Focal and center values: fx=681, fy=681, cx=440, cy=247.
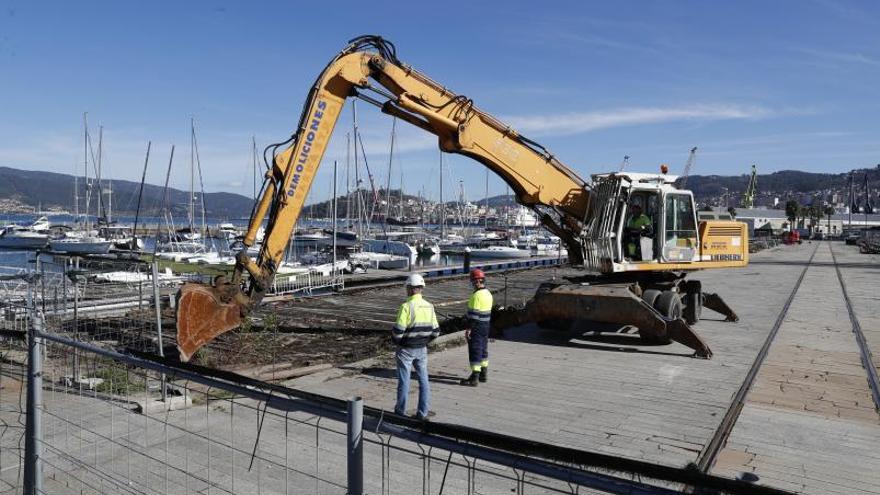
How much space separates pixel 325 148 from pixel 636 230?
6366 millimetres

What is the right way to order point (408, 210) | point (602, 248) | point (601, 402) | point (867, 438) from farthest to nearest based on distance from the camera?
point (408, 210), point (602, 248), point (601, 402), point (867, 438)

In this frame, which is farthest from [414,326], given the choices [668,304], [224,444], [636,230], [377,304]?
[377,304]

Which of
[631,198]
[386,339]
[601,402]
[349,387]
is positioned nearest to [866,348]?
[631,198]

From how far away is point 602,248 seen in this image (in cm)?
1303

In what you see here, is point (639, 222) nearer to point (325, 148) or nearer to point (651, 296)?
point (651, 296)

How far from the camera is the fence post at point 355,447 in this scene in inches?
122

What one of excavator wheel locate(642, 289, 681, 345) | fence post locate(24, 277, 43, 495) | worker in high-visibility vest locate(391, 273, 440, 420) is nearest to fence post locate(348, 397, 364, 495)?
fence post locate(24, 277, 43, 495)

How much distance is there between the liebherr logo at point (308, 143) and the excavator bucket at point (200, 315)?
201cm

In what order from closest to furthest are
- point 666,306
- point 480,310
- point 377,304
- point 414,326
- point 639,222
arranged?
1. point 414,326
2. point 480,310
3. point 666,306
4. point 639,222
5. point 377,304

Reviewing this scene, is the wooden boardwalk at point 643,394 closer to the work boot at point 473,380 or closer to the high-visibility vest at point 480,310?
the work boot at point 473,380

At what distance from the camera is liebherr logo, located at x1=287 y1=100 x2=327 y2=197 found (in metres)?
10.9

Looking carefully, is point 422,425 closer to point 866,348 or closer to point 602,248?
point 602,248

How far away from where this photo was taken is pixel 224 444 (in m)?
5.24

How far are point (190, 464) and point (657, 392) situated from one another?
20.3ft
